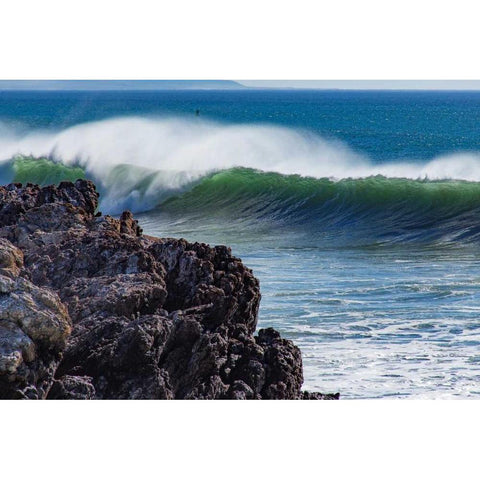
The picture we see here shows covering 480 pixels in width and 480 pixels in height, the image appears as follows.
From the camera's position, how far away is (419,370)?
4.15 metres

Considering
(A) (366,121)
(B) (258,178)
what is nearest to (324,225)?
(B) (258,178)

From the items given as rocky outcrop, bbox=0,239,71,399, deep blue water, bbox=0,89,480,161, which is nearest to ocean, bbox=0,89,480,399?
rocky outcrop, bbox=0,239,71,399

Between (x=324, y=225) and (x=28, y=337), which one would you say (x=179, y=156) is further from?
(x=28, y=337)

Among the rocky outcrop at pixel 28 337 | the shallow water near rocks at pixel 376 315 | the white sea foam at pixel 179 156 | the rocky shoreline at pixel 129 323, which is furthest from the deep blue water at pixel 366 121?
the rocky outcrop at pixel 28 337

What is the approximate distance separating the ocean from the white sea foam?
27 mm

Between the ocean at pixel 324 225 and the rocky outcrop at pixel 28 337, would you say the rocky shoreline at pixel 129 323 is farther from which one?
the ocean at pixel 324 225

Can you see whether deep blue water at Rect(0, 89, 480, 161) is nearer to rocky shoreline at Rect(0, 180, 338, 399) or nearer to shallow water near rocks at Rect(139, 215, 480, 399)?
shallow water near rocks at Rect(139, 215, 480, 399)

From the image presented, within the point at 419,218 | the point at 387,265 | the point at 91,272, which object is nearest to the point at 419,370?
the point at 91,272

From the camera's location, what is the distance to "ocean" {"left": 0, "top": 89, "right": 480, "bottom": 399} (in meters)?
4.37

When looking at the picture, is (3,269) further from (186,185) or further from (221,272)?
(186,185)

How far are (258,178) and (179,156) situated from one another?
141 centimetres

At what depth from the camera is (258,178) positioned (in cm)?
1117

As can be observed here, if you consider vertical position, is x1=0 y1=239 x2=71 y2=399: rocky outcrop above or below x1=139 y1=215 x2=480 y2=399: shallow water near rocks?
above
